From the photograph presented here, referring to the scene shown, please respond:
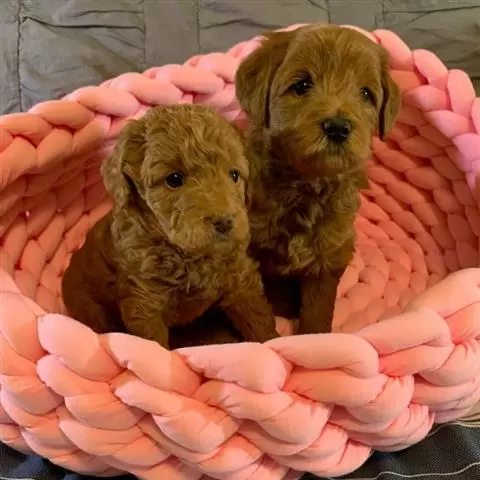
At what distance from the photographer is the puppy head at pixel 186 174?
1372 mm

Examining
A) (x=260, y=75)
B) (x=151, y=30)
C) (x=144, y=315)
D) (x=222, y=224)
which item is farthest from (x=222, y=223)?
(x=151, y=30)

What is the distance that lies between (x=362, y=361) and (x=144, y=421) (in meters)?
0.38

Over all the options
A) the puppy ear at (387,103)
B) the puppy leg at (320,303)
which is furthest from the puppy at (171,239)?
the puppy ear at (387,103)

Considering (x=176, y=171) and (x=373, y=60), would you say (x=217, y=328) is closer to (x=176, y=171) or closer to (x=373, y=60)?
(x=176, y=171)

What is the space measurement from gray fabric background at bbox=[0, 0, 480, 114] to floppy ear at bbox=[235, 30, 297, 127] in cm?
91

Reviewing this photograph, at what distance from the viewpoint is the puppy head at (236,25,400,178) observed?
1510mm

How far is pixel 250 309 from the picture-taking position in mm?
1701

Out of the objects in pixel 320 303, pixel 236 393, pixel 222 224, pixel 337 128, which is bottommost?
pixel 320 303

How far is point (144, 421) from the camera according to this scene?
4.14 feet

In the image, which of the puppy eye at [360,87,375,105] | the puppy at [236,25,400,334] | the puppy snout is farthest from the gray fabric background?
the puppy snout

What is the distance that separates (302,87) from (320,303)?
54 centimetres

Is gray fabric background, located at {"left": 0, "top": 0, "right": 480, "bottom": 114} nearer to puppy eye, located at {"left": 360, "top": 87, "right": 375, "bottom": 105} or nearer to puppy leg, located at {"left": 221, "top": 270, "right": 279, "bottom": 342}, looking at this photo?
puppy eye, located at {"left": 360, "top": 87, "right": 375, "bottom": 105}

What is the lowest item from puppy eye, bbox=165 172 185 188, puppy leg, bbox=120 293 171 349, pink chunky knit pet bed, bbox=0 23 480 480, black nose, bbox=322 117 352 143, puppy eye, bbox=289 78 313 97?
puppy leg, bbox=120 293 171 349

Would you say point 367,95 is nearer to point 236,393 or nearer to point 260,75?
point 260,75
